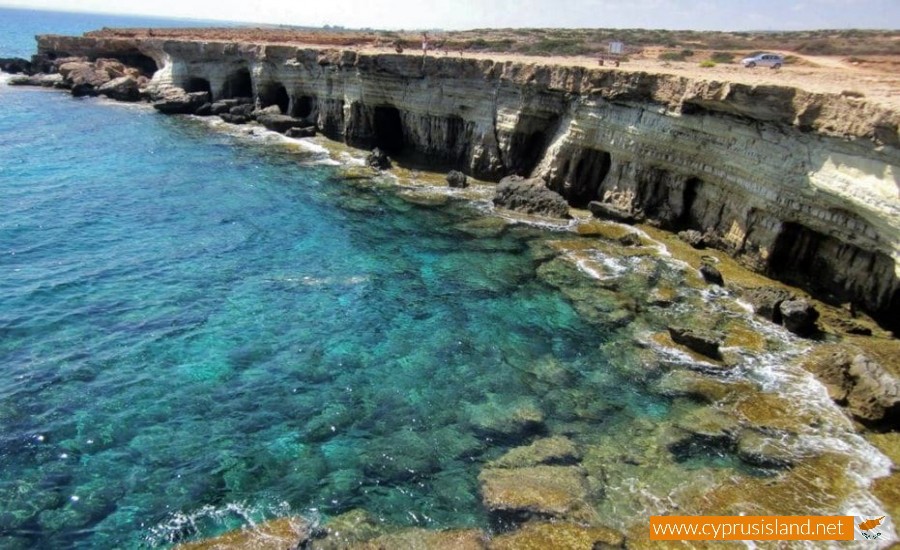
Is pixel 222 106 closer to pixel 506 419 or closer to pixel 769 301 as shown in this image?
pixel 506 419

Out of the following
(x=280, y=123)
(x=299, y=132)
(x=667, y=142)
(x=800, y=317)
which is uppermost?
(x=667, y=142)

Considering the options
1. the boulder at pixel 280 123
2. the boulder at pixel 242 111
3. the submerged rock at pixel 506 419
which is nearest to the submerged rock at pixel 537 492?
the submerged rock at pixel 506 419

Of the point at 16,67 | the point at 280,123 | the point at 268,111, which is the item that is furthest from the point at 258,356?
the point at 16,67

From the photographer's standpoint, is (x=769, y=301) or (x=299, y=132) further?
(x=299, y=132)

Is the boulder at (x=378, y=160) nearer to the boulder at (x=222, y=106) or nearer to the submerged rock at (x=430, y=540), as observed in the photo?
the boulder at (x=222, y=106)

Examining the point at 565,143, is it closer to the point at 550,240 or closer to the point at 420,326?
the point at 550,240

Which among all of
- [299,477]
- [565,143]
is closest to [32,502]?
[299,477]
